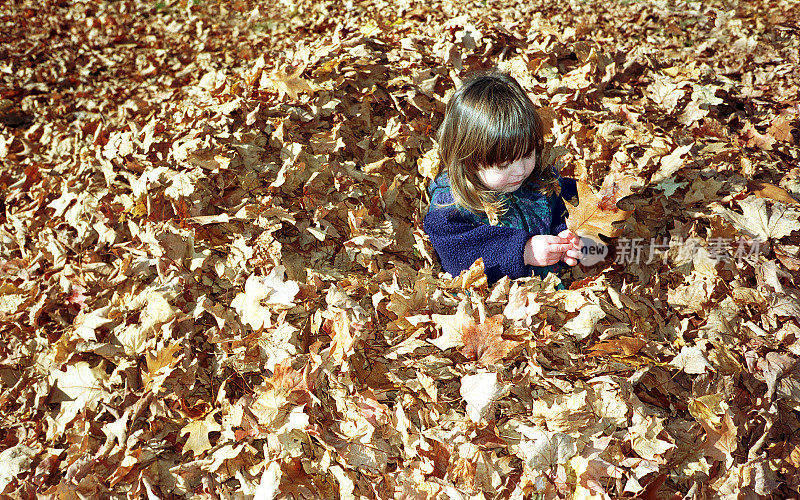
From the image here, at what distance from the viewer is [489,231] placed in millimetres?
2658

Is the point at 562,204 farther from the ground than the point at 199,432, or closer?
farther from the ground

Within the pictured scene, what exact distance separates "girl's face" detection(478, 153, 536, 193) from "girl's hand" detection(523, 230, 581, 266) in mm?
305

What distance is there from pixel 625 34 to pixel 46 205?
418cm

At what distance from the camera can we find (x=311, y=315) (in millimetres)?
2357

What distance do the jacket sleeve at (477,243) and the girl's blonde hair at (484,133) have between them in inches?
4.8

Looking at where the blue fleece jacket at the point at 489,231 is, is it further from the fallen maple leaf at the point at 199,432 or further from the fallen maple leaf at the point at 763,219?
the fallen maple leaf at the point at 199,432

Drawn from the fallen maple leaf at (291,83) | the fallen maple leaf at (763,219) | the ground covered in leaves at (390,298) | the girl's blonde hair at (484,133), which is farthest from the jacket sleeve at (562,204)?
the fallen maple leaf at (291,83)

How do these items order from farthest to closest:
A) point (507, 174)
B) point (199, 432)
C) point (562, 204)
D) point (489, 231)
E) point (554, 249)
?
point (562, 204) → point (489, 231) → point (554, 249) → point (507, 174) → point (199, 432)

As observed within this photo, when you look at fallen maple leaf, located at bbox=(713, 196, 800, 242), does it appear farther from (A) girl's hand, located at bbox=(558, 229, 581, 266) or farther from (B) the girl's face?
(B) the girl's face

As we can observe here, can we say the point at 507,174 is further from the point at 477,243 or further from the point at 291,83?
the point at 291,83

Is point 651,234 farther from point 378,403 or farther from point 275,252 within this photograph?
point 275,252

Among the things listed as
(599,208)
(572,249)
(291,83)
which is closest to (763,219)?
(599,208)

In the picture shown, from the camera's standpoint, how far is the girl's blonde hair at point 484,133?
7.52ft

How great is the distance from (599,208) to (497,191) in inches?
20.5
